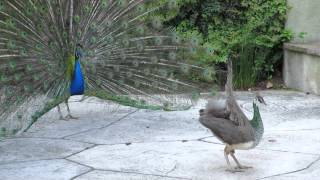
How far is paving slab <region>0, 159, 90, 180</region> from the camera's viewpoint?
5.03 meters

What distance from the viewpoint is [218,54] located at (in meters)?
9.43

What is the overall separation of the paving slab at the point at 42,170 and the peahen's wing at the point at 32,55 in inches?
26.0

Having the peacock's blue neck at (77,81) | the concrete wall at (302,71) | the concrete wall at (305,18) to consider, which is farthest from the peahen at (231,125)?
the concrete wall at (305,18)

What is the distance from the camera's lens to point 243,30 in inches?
375

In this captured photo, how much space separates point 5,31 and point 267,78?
15.4 ft

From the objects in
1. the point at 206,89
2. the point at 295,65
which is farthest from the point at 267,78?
the point at 206,89

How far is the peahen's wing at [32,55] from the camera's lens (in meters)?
6.14

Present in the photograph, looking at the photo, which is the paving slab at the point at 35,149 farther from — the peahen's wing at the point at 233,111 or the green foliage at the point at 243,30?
the green foliage at the point at 243,30

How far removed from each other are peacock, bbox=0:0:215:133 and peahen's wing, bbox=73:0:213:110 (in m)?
0.01

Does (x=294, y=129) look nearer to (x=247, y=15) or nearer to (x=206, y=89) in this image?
(x=206, y=89)

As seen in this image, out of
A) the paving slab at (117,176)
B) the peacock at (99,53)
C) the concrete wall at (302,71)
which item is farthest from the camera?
the concrete wall at (302,71)

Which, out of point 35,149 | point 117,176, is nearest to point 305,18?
point 35,149

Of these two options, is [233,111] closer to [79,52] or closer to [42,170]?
[42,170]

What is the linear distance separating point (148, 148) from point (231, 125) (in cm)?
130
